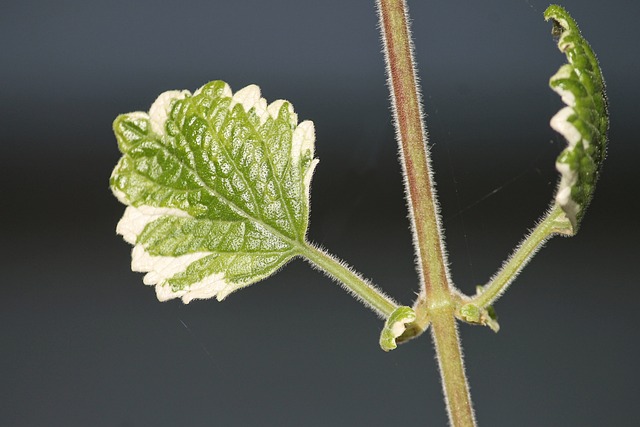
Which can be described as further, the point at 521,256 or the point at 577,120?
the point at 521,256

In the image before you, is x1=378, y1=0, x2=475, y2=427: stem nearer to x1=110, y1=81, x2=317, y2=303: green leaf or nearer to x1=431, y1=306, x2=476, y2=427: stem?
x1=431, y1=306, x2=476, y2=427: stem

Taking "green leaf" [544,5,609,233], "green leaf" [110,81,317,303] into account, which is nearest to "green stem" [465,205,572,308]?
"green leaf" [544,5,609,233]

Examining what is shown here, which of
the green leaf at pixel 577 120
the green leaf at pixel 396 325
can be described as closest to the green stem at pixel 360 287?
the green leaf at pixel 396 325

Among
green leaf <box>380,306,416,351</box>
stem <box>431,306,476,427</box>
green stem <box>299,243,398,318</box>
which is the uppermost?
green stem <box>299,243,398,318</box>

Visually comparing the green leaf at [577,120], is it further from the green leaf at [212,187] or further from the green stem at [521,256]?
the green leaf at [212,187]

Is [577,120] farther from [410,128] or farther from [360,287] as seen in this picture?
[360,287]

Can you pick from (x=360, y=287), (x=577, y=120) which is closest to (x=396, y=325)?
(x=360, y=287)
